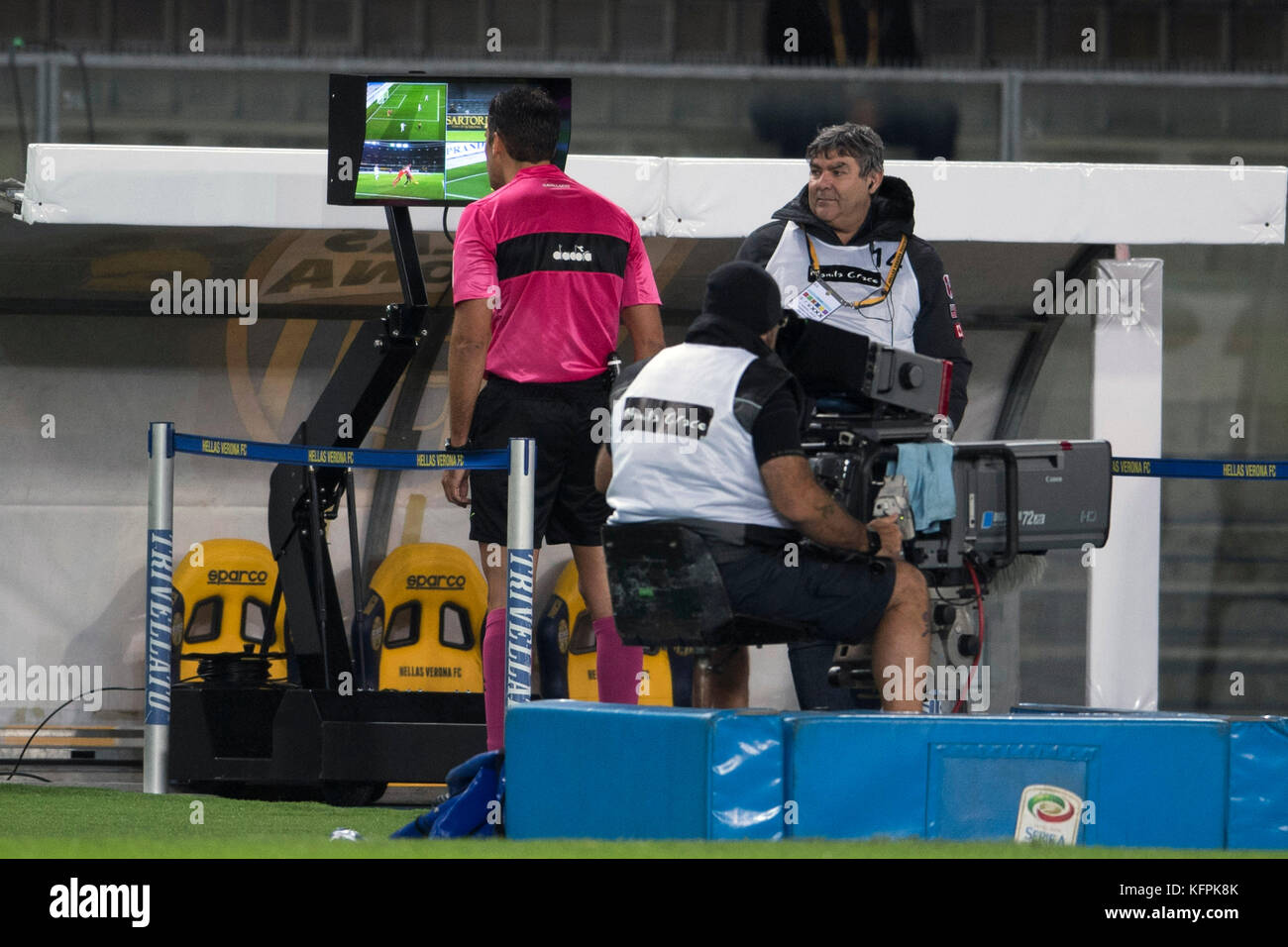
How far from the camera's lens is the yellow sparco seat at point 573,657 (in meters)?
6.75

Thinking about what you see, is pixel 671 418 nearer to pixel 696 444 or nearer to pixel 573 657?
pixel 696 444

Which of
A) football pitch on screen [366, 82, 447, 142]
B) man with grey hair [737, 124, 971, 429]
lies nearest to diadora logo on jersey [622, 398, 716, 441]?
man with grey hair [737, 124, 971, 429]

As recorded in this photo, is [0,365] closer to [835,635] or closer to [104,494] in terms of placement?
[104,494]

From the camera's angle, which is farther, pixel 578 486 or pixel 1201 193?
pixel 1201 193

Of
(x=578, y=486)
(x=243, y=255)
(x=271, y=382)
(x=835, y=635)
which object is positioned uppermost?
(x=243, y=255)

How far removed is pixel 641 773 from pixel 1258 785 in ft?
3.98

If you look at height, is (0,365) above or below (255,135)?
below

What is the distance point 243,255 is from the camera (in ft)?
21.9

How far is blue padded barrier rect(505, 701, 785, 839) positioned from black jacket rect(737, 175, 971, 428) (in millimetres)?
1469

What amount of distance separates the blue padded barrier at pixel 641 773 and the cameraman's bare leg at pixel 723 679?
0.60 metres

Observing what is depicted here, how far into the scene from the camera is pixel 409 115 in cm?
543
